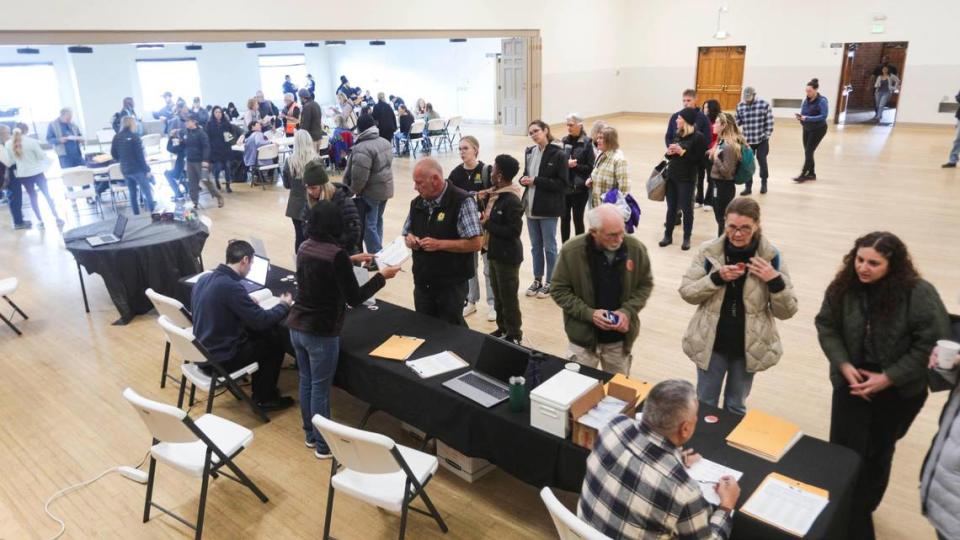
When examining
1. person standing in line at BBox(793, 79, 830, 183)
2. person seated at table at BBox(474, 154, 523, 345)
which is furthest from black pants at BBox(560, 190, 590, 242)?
person standing in line at BBox(793, 79, 830, 183)

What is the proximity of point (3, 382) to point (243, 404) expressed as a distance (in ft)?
6.81

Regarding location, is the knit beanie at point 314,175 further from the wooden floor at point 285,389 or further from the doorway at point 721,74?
the doorway at point 721,74

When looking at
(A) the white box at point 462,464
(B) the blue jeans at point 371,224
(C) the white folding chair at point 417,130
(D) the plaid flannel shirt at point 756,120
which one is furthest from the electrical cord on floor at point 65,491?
A: (C) the white folding chair at point 417,130

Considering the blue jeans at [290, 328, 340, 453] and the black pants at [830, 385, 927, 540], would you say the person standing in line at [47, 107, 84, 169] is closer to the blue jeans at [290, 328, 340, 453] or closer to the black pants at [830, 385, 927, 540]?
the blue jeans at [290, 328, 340, 453]

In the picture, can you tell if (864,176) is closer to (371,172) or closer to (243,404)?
(371,172)

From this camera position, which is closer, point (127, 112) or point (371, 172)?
point (371, 172)

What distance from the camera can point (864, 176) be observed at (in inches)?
407

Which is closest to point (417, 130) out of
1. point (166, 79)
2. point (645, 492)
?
point (166, 79)

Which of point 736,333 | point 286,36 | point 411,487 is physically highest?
point 286,36

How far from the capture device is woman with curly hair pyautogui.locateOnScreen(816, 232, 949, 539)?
2525mm

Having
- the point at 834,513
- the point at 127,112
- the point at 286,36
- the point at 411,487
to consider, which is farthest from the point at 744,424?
the point at 127,112

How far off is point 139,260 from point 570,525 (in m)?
5.03

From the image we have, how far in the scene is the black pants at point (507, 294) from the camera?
462cm

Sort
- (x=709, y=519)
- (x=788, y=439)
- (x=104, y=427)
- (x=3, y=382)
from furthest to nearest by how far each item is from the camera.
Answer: (x=3, y=382) < (x=104, y=427) < (x=788, y=439) < (x=709, y=519)
